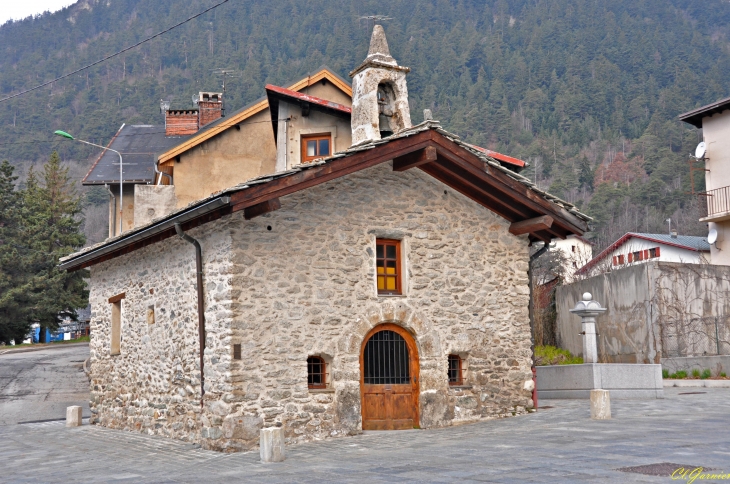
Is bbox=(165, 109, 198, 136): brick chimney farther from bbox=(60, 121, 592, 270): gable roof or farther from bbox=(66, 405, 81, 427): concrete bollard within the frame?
bbox=(66, 405, 81, 427): concrete bollard

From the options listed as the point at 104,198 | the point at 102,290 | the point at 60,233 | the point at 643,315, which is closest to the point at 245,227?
the point at 102,290

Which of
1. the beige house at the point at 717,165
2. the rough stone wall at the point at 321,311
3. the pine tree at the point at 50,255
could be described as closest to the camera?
the rough stone wall at the point at 321,311

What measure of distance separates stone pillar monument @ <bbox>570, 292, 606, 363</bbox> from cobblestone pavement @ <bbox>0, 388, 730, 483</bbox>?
6.75ft

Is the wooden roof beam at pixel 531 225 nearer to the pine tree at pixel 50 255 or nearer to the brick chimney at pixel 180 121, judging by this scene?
the brick chimney at pixel 180 121

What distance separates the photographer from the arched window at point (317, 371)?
12539 mm

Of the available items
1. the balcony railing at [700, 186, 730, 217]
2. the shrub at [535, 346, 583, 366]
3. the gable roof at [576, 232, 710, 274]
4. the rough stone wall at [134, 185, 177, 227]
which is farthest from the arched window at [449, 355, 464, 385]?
the gable roof at [576, 232, 710, 274]

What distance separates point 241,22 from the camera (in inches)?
5005

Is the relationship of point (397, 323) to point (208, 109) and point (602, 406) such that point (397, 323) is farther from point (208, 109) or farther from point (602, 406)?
point (208, 109)

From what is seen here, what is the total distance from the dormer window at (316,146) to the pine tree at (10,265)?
81.4 ft

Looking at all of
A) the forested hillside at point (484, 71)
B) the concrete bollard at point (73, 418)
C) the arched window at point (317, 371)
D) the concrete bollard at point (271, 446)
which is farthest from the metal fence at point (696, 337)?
the forested hillside at point (484, 71)

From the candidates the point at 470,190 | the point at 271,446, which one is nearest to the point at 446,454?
the point at 271,446

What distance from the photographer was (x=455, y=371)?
1384cm

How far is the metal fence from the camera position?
19781mm

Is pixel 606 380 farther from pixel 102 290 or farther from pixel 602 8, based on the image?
pixel 602 8
